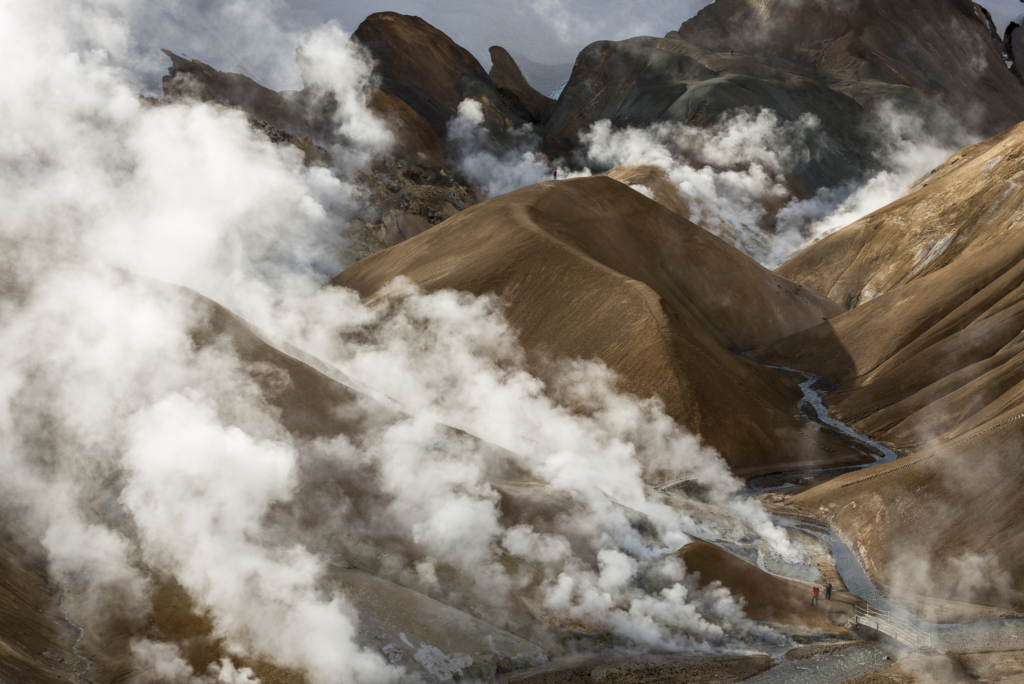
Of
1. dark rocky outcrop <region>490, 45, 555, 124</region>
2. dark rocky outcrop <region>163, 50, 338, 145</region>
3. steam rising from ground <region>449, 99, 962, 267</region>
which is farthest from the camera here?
dark rocky outcrop <region>490, 45, 555, 124</region>

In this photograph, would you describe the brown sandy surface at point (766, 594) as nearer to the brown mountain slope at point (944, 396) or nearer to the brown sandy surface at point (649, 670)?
the brown sandy surface at point (649, 670)

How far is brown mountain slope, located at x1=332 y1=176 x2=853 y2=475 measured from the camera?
1998 inches

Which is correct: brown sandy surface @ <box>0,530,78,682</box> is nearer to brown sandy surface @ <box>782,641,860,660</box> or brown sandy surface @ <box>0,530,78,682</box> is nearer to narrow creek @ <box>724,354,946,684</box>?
narrow creek @ <box>724,354,946,684</box>

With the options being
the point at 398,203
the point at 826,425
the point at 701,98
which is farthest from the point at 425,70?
the point at 826,425

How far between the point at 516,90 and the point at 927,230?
9111 cm

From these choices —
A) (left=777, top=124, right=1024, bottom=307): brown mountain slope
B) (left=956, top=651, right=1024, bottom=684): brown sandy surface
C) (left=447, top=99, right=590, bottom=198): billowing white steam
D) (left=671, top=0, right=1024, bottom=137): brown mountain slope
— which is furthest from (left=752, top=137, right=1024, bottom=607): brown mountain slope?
(left=671, top=0, right=1024, bottom=137): brown mountain slope

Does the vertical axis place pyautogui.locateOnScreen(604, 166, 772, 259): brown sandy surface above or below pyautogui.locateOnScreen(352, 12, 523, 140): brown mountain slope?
below

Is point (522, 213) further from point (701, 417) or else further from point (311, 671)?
point (311, 671)

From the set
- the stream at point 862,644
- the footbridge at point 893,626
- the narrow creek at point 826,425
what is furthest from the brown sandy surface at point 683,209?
the footbridge at point 893,626

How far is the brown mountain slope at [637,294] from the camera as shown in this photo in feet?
167

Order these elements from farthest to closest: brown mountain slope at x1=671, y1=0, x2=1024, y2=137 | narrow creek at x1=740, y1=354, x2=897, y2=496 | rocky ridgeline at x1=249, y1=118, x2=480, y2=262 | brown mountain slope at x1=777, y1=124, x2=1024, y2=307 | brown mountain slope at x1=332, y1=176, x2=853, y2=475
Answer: brown mountain slope at x1=671, y1=0, x2=1024, y2=137
rocky ridgeline at x1=249, y1=118, x2=480, y2=262
brown mountain slope at x1=777, y1=124, x2=1024, y2=307
brown mountain slope at x1=332, y1=176, x2=853, y2=475
narrow creek at x1=740, y1=354, x2=897, y2=496

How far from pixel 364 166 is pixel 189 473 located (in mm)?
79353

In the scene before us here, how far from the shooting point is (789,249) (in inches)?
4557

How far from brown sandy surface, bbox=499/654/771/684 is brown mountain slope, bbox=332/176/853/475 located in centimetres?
2343
